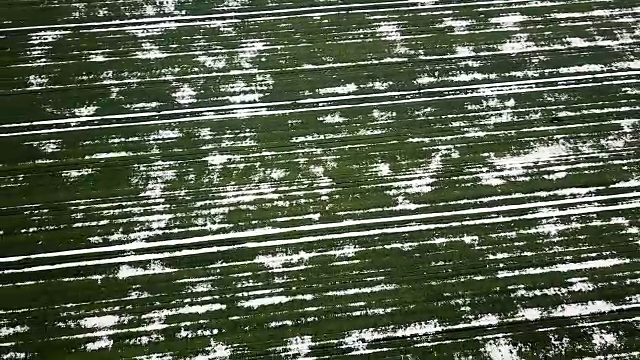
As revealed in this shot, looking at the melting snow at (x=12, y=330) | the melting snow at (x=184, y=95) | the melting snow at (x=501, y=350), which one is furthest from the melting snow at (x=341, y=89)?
the melting snow at (x=12, y=330)

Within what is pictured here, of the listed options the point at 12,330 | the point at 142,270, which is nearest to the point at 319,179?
the point at 142,270

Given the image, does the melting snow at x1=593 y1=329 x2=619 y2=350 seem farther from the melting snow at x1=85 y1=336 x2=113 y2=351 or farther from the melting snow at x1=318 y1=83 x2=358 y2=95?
the melting snow at x1=85 y1=336 x2=113 y2=351

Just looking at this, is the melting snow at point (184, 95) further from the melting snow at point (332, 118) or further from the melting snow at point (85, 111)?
the melting snow at point (332, 118)

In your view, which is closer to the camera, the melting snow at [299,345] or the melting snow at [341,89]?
the melting snow at [299,345]

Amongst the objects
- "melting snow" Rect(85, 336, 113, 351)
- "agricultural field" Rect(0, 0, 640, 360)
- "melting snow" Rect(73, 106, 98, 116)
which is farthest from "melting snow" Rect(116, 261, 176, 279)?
"melting snow" Rect(73, 106, 98, 116)

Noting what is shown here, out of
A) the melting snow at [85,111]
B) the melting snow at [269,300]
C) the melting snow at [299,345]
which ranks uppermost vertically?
the melting snow at [85,111]

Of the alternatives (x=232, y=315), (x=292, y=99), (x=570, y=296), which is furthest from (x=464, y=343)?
(x=292, y=99)

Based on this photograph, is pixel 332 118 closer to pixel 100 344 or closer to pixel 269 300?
pixel 269 300

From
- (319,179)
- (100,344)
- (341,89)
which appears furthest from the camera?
(341,89)
